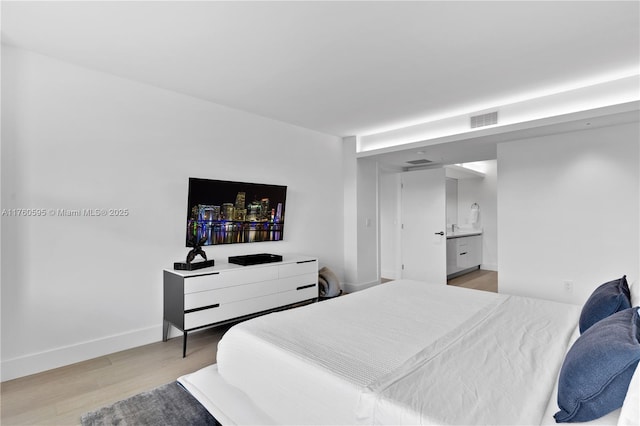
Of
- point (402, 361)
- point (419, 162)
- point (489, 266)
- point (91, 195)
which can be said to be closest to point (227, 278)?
point (91, 195)

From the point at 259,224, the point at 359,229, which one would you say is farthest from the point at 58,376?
the point at 359,229

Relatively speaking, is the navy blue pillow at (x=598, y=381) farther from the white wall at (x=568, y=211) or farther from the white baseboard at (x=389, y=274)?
the white baseboard at (x=389, y=274)

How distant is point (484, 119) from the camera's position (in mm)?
3996

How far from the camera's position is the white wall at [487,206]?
7.25 m

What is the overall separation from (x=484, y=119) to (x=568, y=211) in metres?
1.43

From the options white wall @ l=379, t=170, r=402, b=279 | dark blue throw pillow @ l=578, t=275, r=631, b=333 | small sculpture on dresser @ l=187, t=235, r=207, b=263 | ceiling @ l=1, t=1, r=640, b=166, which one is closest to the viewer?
dark blue throw pillow @ l=578, t=275, r=631, b=333

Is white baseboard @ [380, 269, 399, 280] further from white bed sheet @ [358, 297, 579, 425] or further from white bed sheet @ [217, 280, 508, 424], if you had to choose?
white bed sheet @ [358, 297, 579, 425]

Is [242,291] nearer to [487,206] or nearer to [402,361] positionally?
[402,361]

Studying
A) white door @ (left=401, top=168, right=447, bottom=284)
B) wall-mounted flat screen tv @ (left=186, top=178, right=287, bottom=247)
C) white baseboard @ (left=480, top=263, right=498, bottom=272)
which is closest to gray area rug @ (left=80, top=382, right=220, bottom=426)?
wall-mounted flat screen tv @ (left=186, top=178, right=287, bottom=247)

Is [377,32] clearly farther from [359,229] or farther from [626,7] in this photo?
[359,229]

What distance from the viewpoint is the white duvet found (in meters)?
1.23

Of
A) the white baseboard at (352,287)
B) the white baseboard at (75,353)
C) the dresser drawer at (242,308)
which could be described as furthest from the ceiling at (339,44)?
the white baseboard at (352,287)

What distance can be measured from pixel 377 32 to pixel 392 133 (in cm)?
265

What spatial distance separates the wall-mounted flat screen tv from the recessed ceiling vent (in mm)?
2514
